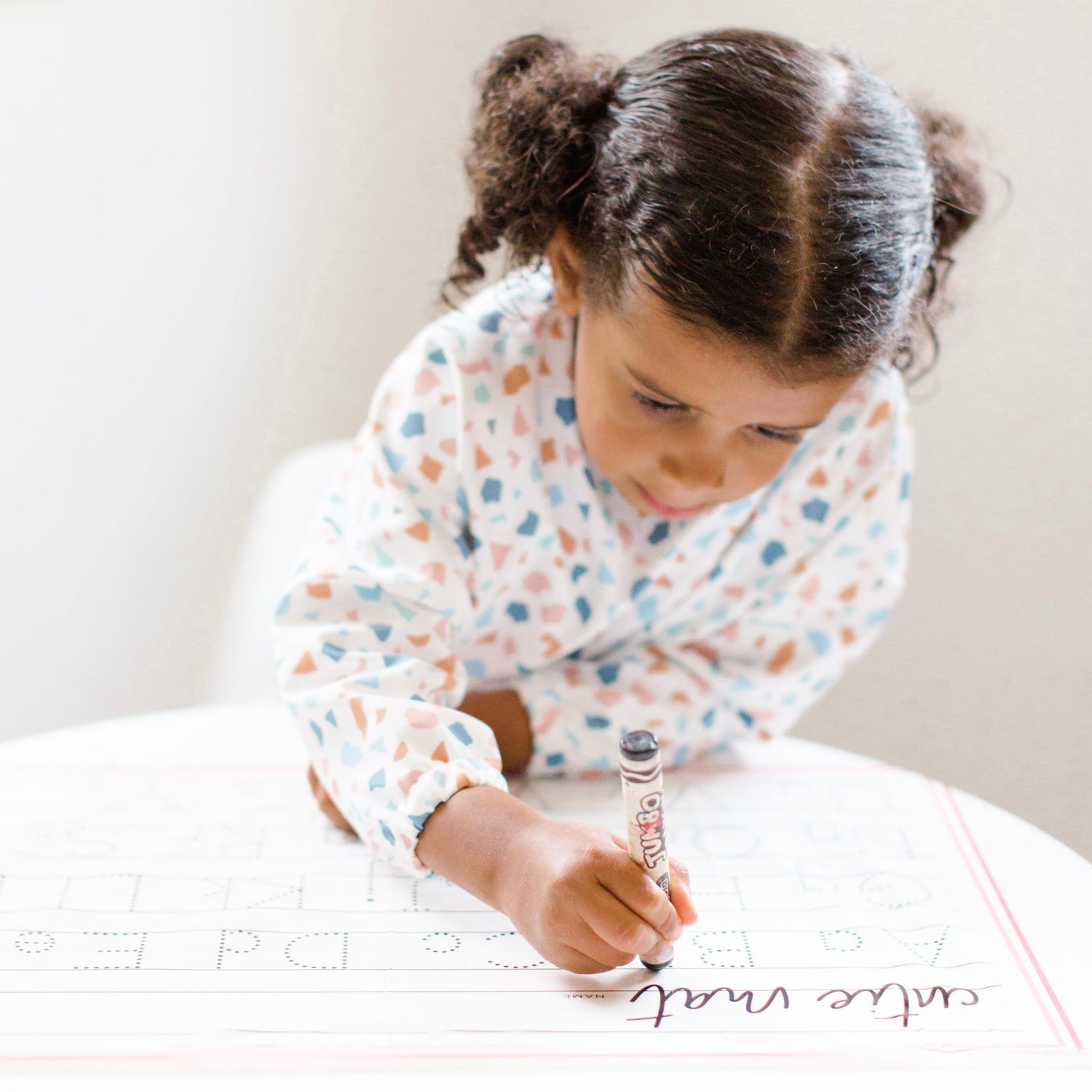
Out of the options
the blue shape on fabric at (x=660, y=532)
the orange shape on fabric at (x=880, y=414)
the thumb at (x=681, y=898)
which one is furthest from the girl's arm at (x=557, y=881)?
the orange shape on fabric at (x=880, y=414)

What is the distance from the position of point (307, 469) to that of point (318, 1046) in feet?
1.93

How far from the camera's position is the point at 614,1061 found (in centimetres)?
44

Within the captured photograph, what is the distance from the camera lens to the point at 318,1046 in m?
0.44

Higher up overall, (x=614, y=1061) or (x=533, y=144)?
(x=533, y=144)

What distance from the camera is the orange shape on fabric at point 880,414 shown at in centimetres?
73

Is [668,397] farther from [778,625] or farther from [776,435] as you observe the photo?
[778,625]

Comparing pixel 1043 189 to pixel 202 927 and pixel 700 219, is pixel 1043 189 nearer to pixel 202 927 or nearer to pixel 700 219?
pixel 700 219

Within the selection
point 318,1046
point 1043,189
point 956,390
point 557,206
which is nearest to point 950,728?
point 956,390

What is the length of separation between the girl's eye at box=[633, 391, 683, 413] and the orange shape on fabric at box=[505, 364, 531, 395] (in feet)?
0.32

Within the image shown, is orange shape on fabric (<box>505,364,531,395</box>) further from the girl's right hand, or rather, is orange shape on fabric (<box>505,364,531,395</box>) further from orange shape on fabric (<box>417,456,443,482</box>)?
the girl's right hand

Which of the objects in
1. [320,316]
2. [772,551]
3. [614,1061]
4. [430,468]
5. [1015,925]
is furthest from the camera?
[320,316]

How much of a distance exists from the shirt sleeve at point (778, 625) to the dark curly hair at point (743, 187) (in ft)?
0.39

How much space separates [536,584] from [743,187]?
0.85 ft

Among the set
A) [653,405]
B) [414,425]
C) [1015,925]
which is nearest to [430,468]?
[414,425]
